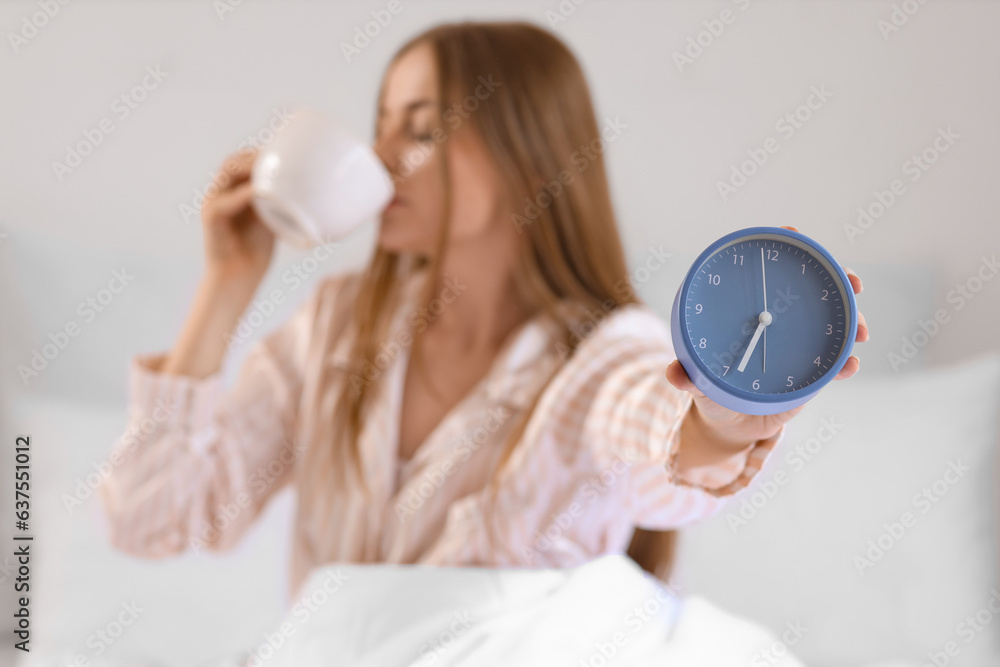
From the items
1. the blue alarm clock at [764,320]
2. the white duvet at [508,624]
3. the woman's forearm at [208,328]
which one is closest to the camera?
the blue alarm clock at [764,320]

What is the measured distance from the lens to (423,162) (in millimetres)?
915

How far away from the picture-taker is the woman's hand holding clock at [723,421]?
504 mm

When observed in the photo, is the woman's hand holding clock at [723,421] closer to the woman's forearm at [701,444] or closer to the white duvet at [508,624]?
the woman's forearm at [701,444]

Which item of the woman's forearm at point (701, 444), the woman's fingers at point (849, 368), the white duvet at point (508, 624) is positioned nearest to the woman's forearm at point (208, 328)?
the white duvet at point (508, 624)

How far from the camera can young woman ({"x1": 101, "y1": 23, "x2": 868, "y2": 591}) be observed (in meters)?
0.91

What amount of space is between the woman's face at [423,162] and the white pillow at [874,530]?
1.62ft

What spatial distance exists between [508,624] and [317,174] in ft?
1.53

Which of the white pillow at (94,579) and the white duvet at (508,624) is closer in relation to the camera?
the white duvet at (508,624)

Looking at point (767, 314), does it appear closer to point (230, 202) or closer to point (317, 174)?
point (317, 174)

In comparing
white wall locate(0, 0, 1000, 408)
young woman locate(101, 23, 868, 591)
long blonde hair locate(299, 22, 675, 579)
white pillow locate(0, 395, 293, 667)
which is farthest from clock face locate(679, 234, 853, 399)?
white pillow locate(0, 395, 293, 667)

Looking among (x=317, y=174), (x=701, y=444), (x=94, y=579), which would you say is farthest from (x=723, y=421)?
(x=94, y=579)

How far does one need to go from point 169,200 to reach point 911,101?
1.00 metres

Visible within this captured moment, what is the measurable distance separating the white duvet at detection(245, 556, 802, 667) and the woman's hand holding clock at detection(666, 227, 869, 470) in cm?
21

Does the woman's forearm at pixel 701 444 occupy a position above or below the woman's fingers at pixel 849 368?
below
